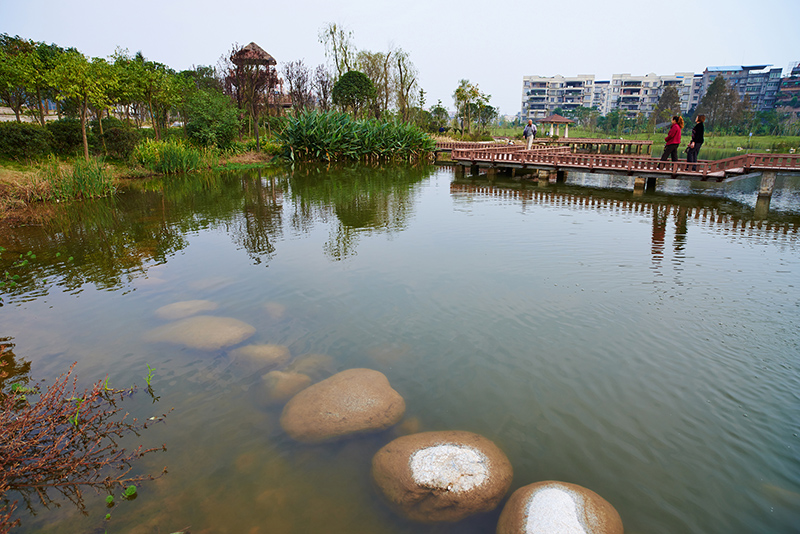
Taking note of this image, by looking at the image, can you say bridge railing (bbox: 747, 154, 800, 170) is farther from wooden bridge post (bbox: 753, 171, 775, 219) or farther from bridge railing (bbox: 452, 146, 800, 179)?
wooden bridge post (bbox: 753, 171, 775, 219)

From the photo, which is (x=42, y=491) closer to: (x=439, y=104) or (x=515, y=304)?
(x=515, y=304)

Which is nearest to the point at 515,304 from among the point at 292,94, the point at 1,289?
the point at 1,289

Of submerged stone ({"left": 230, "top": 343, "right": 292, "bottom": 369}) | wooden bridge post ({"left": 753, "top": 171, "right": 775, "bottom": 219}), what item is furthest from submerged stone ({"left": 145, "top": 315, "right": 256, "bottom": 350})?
wooden bridge post ({"left": 753, "top": 171, "right": 775, "bottom": 219})

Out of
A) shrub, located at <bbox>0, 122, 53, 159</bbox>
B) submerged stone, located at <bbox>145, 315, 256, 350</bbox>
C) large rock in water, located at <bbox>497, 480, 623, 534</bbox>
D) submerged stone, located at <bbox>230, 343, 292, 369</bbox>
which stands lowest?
large rock in water, located at <bbox>497, 480, 623, 534</bbox>

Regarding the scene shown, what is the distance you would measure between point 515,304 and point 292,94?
40.9m

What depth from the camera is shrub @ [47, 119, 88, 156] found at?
17.9m

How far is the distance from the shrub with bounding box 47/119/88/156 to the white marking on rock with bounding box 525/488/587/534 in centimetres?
2170

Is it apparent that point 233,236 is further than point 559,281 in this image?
Yes

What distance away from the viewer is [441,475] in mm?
3354

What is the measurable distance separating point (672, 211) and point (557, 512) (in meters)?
12.7

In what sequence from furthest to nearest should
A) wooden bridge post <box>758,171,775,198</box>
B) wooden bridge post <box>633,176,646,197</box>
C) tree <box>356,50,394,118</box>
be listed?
tree <box>356,50,394,118</box> → wooden bridge post <box>633,176,646,197</box> → wooden bridge post <box>758,171,775,198</box>

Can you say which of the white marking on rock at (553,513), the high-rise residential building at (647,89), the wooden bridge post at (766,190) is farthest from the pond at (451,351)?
the high-rise residential building at (647,89)

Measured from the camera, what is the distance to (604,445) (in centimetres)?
382

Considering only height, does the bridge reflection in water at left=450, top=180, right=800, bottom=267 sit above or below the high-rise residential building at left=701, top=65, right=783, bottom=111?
below
